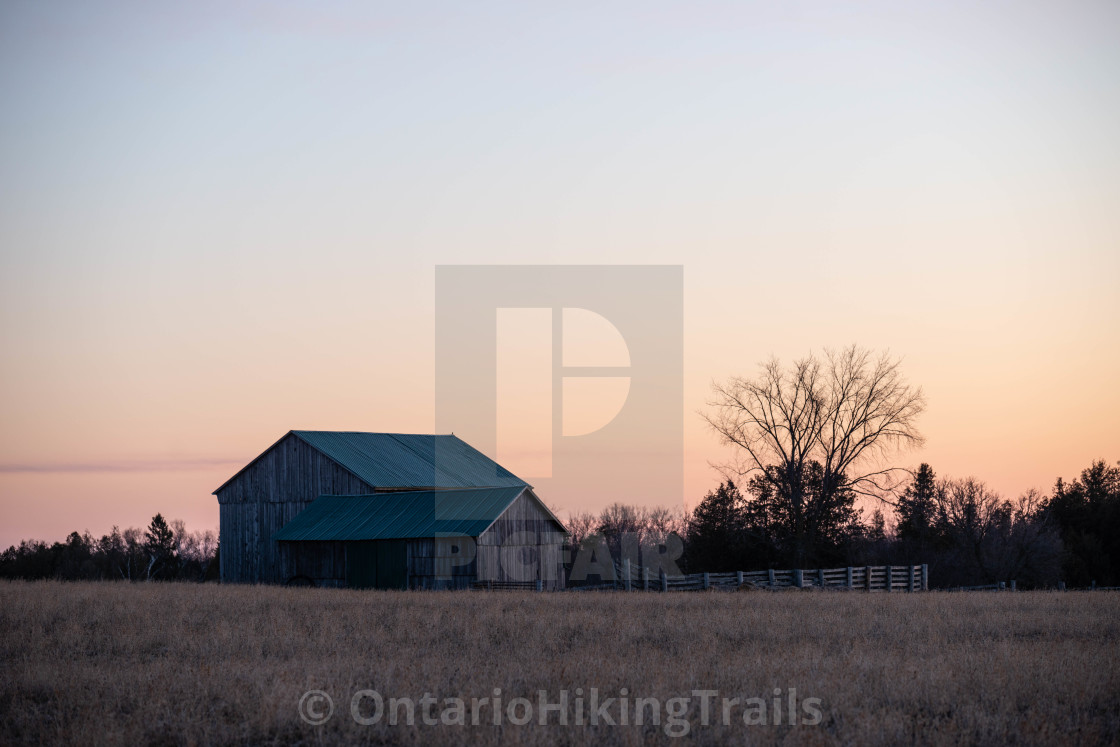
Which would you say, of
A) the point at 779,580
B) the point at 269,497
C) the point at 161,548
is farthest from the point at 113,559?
the point at 779,580

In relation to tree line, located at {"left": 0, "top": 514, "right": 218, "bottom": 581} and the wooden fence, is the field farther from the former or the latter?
tree line, located at {"left": 0, "top": 514, "right": 218, "bottom": 581}

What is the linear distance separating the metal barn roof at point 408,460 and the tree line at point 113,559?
1567 cm

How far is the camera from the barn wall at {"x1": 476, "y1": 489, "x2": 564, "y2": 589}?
3781 centimetres

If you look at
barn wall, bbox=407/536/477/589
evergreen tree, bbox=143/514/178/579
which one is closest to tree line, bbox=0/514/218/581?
evergreen tree, bbox=143/514/178/579

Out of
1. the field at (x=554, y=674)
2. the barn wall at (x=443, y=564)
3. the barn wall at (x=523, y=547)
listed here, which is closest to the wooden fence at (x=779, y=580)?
the barn wall at (x=523, y=547)

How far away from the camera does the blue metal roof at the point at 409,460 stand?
44125 mm

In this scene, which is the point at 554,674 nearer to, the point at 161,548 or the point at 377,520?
the point at 377,520

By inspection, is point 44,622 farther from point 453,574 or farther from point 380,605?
point 453,574

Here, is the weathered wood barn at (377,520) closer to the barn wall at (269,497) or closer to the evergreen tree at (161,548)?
the barn wall at (269,497)

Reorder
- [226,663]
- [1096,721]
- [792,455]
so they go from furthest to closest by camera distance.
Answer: [792,455], [226,663], [1096,721]

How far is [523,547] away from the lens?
39.9 m

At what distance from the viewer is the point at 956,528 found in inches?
2000

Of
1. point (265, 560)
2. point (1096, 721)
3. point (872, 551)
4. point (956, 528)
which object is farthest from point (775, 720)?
point (956, 528)

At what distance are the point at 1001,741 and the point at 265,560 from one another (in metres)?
38.0
